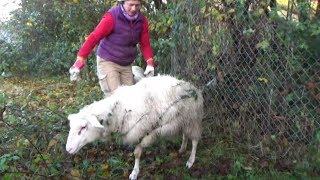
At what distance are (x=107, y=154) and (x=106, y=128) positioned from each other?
0.54 meters

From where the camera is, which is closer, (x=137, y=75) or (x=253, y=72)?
(x=253, y=72)

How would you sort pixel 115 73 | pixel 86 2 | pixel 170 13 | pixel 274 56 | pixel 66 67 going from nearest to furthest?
pixel 274 56 < pixel 115 73 < pixel 170 13 < pixel 86 2 < pixel 66 67

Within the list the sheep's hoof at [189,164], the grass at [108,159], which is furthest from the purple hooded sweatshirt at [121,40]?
the sheep's hoof at [189,164]

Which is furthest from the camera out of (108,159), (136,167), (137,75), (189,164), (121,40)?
(137,75)

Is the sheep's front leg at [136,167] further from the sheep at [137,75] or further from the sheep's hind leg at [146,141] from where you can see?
the sheep at [137,75]

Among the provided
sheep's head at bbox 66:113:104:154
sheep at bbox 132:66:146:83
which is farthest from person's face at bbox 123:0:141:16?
sheep's head at bbox 66:113:104:154

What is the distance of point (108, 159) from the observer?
4.66 m

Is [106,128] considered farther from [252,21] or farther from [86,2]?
[86,2]

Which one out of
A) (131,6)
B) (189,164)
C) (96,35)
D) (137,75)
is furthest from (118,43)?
(189,164)

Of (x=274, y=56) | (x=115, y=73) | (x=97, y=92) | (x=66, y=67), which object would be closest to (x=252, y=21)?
(x=274, y=56)

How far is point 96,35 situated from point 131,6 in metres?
0.52

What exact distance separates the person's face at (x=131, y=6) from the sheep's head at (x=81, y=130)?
53.5 inches

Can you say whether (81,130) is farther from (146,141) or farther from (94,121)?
(146,141)

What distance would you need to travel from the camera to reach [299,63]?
4.22 m
